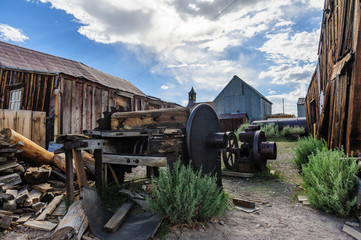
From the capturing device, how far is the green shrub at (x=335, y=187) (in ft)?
11.8

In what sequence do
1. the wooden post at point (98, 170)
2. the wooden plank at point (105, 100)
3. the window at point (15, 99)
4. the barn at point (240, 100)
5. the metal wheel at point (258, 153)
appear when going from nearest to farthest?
the wooden post at point (98, 170)
the metal wheel at point (258, 153)
the window at point (15, 99)
the wooden plank at point (105, 100)
the barn at point (240, 100)

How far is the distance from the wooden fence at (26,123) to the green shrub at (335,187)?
8.30 metres

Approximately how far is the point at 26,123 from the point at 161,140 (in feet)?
20.6

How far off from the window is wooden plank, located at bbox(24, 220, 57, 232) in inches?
297

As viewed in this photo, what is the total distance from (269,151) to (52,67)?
1005 cm

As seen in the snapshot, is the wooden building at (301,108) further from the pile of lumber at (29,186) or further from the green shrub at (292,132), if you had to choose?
the pile of lumber at (29,186)

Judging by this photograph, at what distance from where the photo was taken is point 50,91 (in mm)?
8617

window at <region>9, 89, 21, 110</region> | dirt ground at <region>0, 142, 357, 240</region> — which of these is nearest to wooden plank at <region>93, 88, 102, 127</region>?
window at <region>9, 89, 21, 110</region>

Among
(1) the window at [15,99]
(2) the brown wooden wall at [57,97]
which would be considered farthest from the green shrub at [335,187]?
(1) the window at [15,99]

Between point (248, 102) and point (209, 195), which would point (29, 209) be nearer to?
point (209, 195)

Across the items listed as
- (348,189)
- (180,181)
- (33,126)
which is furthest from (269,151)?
(33,126)

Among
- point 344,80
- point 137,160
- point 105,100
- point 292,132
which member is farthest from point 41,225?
point 292,132

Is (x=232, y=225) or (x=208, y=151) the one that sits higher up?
(x=208, y=151)

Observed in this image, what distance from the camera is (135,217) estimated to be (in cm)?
343
